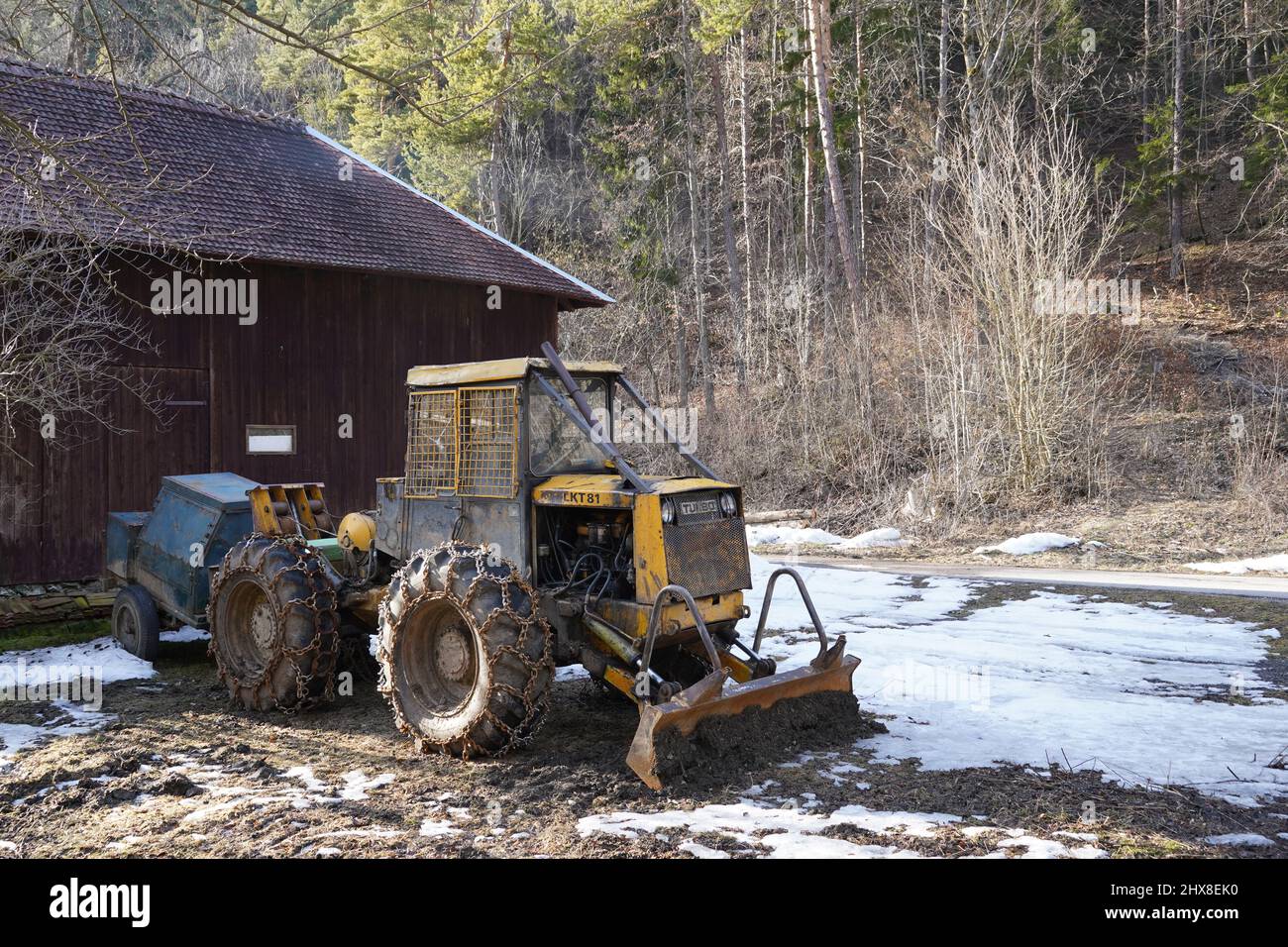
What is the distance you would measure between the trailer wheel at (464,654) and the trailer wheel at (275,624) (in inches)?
39.4

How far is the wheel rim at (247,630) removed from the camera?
26.7 ft

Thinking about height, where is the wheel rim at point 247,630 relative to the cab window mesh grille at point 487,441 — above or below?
below

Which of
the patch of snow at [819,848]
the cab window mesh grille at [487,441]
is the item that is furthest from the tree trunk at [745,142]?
the patch of snow at [819,848]

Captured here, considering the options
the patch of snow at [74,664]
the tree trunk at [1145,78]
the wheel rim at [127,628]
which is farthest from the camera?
the tree trunk at [1145,78]

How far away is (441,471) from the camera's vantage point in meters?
7.65

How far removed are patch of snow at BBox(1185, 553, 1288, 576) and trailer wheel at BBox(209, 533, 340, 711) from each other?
12.1 metres

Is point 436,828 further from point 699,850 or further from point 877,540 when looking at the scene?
point 877,540

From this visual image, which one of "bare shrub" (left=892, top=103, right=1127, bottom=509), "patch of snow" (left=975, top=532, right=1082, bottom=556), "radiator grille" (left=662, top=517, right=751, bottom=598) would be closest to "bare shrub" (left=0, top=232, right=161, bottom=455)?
"radiator grille" (left=662, top=517, right=751, bottom=598)

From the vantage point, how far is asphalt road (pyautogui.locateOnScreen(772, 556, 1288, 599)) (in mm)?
12773

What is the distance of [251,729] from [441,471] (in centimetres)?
231

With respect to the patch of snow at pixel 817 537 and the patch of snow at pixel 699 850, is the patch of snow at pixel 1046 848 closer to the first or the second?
the patch of snow at pixel 699 850

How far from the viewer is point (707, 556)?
22.5 ft

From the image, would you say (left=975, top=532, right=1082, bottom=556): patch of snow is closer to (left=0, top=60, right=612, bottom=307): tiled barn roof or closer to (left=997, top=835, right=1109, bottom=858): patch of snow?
(left=0, top=60, right=612, bottom=307): tiled barn roof

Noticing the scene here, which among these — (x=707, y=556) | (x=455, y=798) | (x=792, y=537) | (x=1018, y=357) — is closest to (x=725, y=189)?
(x=1018, y=357)
